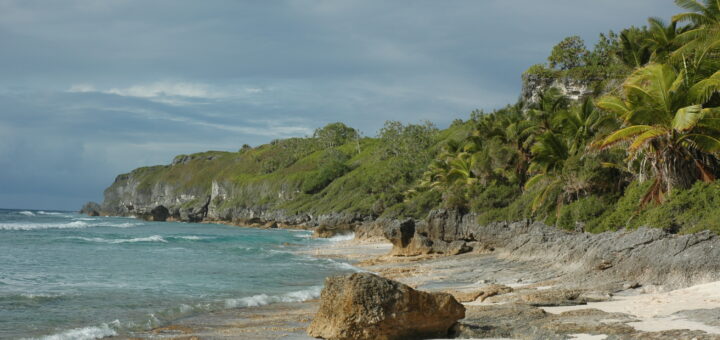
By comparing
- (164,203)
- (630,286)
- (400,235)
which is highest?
(164,203)

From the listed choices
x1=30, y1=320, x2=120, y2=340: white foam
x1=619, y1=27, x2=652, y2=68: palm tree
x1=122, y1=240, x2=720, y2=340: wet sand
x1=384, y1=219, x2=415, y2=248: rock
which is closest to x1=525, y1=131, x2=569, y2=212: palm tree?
x1=619, y1=27, x2=652, y2=68: palm tree

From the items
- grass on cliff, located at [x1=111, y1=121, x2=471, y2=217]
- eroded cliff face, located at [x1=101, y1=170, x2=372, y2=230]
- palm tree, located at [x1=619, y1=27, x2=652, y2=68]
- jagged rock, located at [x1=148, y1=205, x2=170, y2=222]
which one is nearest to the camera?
palm tree, located at [x1=619, y1=27, x2=652, y2=68]

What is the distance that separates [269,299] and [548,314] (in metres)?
9.28

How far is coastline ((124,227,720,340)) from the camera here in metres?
8.87

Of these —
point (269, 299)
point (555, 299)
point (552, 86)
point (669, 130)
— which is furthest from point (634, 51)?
point (269, 299)

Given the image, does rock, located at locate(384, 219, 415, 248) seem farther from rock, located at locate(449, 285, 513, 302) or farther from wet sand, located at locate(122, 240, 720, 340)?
rock, located at locate(449, 285, 513, 302)

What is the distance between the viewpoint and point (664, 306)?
10773mm

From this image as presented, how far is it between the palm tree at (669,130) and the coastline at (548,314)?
15.2ft

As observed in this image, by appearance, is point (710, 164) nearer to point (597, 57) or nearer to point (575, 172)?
point (575, 172)

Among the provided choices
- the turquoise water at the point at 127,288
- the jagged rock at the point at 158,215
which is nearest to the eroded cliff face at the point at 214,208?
the jagged rock at the point at 158,215

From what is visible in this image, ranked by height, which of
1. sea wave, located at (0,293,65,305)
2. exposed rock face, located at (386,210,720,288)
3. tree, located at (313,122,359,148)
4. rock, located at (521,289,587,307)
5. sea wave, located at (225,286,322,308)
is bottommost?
sea wave, located at (225,286,322,308)

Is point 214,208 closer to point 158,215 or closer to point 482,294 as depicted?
point 158,215

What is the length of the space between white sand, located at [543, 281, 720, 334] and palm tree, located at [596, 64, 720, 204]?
266 inches

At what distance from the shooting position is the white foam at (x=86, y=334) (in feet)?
39.7
